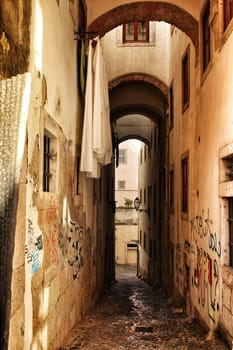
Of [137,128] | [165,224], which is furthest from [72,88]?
[137,128]

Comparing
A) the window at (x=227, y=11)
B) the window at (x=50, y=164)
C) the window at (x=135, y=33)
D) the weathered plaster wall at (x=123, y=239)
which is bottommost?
the weathered plaster wall at (x=123, y=239)

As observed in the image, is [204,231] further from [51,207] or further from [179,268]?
[179,268]

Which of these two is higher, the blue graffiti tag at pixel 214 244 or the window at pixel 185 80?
the window at pixel 185 80

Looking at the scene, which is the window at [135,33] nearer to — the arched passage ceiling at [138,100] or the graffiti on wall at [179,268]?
the arched passage ceiling at [138,100]

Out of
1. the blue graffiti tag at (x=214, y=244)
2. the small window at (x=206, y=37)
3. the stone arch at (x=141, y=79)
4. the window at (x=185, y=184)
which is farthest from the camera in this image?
the stone arch at (x=141, y=79)

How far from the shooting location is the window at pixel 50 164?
6395 mm

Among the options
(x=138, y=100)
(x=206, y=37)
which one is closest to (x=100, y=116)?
(x=206, y=37)

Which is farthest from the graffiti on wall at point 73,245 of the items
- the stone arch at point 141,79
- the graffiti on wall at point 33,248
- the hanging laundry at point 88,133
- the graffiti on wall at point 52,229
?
the stone arch at point 141,79

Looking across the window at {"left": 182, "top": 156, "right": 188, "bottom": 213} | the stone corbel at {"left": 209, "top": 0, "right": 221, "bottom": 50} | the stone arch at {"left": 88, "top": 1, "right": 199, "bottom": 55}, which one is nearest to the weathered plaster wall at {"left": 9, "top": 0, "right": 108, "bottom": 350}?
the stone arch at {"left": 88, "top": 1, "right": 199, "bottom": 55}

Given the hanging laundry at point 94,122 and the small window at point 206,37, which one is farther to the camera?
the small window at point 206,37

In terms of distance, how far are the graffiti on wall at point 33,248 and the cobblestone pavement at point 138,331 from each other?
7.36 ft

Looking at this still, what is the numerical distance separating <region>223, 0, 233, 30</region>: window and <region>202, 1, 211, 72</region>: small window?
1398 mm

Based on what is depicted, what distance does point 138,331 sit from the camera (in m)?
8.60

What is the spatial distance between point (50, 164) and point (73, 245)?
6.80 ft
